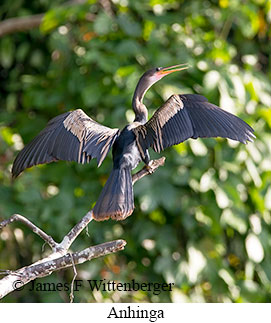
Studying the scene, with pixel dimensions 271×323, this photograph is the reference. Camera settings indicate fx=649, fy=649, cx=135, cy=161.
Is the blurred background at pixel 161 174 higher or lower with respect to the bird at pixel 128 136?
lower

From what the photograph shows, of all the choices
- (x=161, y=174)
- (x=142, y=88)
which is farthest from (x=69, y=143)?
(x=161, y=174)

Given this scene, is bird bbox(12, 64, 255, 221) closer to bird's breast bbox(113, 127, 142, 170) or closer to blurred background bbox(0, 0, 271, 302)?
bird's breast bbox(113, 127, 142, 170)

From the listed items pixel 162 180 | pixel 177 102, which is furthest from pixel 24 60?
pixel 177 102

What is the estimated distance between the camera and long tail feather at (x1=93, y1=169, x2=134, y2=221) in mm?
1986

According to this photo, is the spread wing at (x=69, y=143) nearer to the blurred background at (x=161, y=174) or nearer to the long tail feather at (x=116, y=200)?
the long tail feather at (x=116, y=200)

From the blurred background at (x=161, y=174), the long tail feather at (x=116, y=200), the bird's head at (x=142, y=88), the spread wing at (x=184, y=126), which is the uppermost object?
the spread wing at (x=184, y=126)

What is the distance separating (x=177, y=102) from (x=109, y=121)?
48.2 inches

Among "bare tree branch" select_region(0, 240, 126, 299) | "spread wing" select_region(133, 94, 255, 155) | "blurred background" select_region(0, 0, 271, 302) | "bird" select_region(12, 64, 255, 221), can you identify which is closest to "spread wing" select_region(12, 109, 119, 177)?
"bird" select_region(12, 64, 255, 221)

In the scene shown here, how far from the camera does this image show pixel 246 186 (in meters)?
3.70

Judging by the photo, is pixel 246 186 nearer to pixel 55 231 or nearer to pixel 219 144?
pixel 219 144

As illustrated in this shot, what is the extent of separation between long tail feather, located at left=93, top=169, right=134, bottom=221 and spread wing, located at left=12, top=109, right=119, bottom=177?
0.10 meters

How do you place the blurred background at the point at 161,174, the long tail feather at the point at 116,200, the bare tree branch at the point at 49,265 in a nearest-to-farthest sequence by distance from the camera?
the bare tree branch at the point at 49,265, the long tail feather at the point at 116,200, the blurred background at the point at 161,174

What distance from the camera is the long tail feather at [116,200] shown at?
1986 mm

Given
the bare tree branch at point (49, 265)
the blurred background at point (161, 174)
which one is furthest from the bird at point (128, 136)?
the blurred background at point (161, 174)
